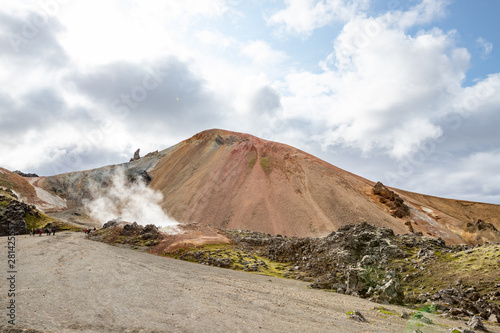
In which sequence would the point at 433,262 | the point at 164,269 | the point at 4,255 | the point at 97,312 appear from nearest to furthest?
the point at 97,312 → the point at 433,262 → the point at 164,269 → the point at 4,255

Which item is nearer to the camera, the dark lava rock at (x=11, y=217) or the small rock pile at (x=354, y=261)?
the small rock pile at (x=354, y=261)

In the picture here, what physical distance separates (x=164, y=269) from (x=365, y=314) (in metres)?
20.4

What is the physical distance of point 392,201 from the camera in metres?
80.9

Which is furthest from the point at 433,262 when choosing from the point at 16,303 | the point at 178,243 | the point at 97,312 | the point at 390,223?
the point at 390,223

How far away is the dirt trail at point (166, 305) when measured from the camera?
1425 centimetres

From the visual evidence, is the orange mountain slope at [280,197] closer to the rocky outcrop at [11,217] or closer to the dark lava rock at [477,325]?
the rocky outcrop at [11,217]

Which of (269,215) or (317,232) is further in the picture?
(269,215)

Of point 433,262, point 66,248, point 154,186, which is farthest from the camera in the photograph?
point 154,186

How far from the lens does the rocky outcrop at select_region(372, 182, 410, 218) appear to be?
77.7 meters

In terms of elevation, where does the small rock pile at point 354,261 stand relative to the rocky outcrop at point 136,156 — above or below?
below

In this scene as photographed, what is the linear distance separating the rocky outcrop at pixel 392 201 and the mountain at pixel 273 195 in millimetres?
249

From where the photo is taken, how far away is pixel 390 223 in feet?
229

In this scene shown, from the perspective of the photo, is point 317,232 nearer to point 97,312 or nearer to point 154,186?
point 97,312

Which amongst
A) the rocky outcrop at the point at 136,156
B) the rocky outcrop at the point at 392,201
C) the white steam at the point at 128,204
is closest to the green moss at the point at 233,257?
the white steam at the point at 128,204
